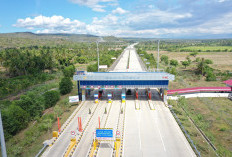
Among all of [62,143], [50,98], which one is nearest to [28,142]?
[62,143]

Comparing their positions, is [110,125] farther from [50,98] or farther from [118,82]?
Result: [50,98]

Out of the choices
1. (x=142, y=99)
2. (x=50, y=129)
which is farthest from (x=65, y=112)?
(x=142, y=99)

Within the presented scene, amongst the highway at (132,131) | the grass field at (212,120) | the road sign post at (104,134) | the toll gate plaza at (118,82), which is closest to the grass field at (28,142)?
the highway at (132,131)

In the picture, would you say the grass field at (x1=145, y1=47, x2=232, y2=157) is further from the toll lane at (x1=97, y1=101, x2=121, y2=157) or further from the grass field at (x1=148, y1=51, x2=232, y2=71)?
the grass field at (x1=148, y1=51, x2=232, y2=71)

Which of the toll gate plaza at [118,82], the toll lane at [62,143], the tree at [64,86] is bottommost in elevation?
the toll lane at [62,143]

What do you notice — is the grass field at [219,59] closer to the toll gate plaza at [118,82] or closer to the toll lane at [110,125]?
the toll gate plaza at [118,82]

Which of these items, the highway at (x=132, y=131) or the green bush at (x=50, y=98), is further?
the green bush at (x=50, y=98)

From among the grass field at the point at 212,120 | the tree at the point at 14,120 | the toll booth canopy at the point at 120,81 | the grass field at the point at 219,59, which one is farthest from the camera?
the grass field at the point at 219,59

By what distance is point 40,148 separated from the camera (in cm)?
2006

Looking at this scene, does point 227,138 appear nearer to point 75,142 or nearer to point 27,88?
point 75,142

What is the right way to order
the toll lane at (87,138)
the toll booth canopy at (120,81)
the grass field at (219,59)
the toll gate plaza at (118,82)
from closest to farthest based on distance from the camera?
the toll lane at (87,138)
the toll booth canopy at (120,81)
the toll gate plaza at (118,82)
the grass field at (219,59)

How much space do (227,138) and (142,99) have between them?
57.1 feet

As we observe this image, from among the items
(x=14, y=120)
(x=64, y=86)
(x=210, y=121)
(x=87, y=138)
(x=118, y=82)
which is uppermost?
(x=118, y=82)

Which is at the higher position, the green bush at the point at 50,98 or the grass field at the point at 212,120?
the green bush at the point at 50,98
